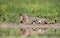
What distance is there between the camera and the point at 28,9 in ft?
36.1

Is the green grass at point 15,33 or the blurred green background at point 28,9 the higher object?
the blurred green background at point 28,9

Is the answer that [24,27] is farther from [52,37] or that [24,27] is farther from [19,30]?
[52,37]

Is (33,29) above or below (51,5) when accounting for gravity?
below

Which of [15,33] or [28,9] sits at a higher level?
[28,9]

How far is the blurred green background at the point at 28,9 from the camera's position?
35.1 feet

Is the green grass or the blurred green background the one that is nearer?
the green grass

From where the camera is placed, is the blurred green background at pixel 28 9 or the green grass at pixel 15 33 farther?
the blurred green background at pixel 28 9

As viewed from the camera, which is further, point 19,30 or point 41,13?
point 41,13

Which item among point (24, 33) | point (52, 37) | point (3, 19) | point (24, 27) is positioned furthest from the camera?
point (3, 19)

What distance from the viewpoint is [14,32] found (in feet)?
30.5

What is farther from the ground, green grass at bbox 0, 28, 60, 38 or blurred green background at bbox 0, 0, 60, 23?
blurred green background at bbox 0, 0, 60, 23

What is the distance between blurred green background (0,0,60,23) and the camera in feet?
35.1

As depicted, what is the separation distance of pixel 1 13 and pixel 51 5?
1953mm

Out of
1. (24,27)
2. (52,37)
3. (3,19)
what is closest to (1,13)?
(3,19)
